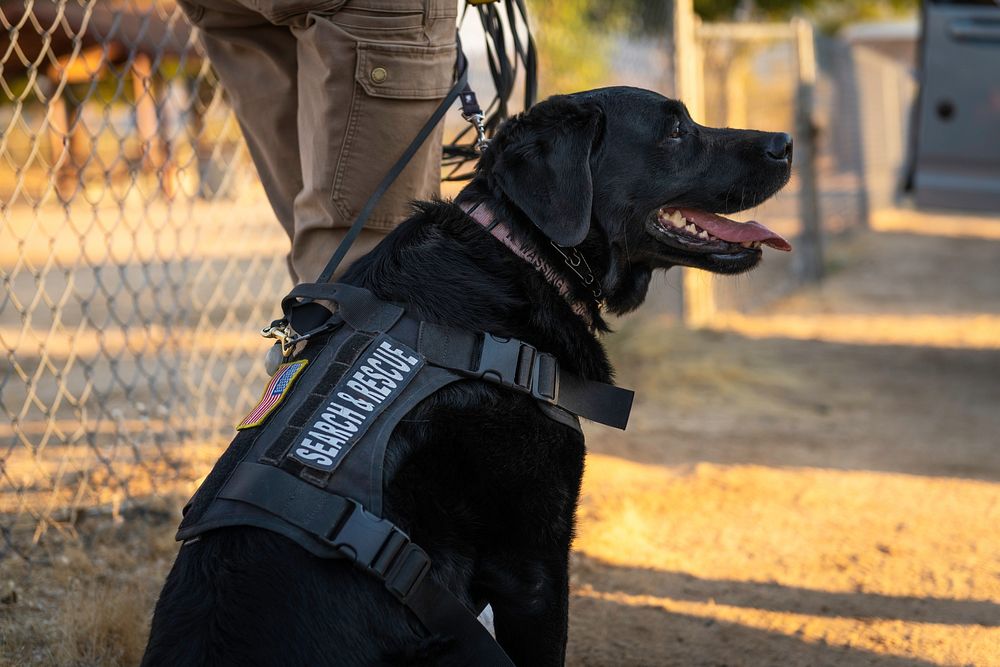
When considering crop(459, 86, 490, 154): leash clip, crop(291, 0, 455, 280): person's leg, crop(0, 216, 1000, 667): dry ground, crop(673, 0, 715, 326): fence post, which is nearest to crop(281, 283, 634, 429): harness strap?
crop(291, 0, 455, 280): person's leg

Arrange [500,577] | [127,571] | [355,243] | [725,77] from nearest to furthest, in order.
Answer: [500,577] < [355,243] < [127,571] < [725,77]

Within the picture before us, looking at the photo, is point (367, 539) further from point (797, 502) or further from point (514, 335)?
A: point (797, 502)

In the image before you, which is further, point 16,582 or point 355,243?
point 16,582

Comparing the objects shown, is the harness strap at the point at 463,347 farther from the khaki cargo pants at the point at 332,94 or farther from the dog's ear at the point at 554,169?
the khaki cargo pants at the point at 332,94

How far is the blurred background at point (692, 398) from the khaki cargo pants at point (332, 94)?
76 cm

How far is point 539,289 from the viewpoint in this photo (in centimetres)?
229

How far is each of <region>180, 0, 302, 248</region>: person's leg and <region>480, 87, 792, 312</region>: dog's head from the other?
26.3 inches

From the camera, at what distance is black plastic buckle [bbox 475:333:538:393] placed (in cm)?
206

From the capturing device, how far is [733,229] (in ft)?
8.54

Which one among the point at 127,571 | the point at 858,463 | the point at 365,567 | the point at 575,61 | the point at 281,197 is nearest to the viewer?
the point at 365,567

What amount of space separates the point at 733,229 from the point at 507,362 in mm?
853

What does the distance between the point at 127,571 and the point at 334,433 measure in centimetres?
173

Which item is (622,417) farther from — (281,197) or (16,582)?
(16,582)

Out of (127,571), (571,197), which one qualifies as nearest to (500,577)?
(571,197)
